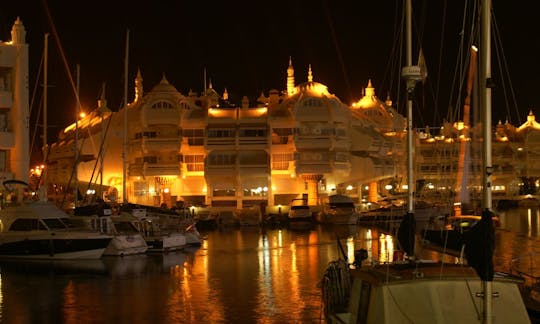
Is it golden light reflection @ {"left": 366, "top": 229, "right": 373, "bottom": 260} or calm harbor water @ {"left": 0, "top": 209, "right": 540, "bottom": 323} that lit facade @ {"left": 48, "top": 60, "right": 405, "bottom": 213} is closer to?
golden light reflection @ {"left": 366, "top": 229, "right": 373, "bottom": 260}

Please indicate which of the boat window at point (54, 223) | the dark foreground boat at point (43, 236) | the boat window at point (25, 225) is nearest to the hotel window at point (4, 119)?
the dark foreground boat at point (43, 236)

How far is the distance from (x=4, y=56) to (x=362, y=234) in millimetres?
27918

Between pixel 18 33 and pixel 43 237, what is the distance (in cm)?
1632

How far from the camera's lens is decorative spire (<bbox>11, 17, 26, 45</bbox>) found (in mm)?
44312

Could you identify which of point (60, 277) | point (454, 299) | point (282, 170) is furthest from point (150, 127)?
point (454, 299)

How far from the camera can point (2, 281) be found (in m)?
28.5

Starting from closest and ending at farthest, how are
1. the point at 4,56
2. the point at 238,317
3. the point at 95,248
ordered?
the point at 238,317 < the point at 95,248 < the point at 4,56

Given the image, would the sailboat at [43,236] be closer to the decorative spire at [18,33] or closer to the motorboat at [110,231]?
the motorboat at [110,231]

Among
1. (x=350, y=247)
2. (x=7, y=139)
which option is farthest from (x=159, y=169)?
(x=350, y=247)

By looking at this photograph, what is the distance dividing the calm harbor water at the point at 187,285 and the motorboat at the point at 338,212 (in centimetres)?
1791

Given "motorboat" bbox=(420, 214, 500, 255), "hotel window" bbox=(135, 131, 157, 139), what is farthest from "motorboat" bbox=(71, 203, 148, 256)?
"hotel window" bbox=(135, 131, 157, 139)

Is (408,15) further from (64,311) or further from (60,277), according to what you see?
(60,277)

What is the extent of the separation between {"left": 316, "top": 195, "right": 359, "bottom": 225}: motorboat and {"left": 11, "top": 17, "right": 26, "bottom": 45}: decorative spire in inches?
1218

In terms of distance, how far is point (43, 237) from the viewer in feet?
113
